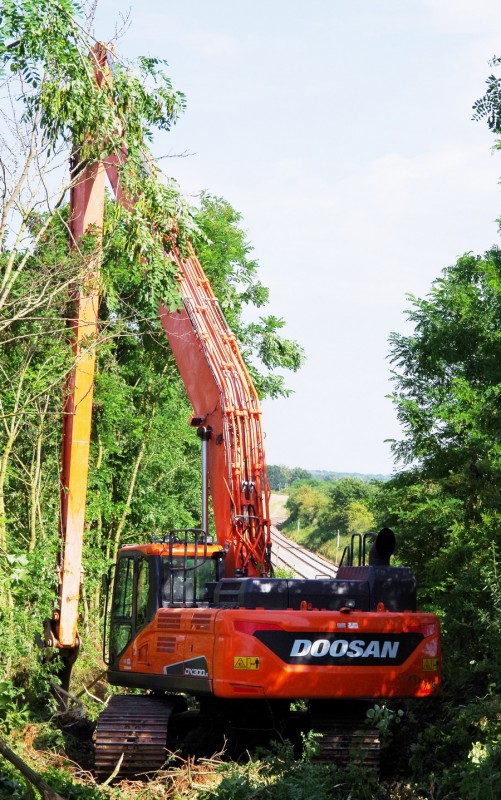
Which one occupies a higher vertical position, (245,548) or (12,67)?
(12,67)

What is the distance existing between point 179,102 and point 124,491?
15661 millimetres

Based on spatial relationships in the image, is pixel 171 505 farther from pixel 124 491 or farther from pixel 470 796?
pixel 470 796

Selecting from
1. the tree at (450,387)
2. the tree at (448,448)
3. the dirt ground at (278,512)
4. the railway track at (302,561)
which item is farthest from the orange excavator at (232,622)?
the dirt ground at (278,512)

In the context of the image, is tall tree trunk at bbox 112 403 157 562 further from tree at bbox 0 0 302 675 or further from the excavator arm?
the excavator arm

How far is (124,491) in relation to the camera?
2653 cm

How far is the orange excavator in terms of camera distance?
32.6 feet

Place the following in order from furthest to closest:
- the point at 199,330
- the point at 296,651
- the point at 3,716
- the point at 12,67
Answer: the point at 199,330
the point at 3,716
the point at 12,67
the point at 296,651

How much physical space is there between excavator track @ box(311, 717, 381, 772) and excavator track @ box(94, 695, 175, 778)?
151 centimetres

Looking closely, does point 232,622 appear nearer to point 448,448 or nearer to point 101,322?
point 101,322

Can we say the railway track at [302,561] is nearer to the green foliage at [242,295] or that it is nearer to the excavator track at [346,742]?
the green foliage at [242,295]

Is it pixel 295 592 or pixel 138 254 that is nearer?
pixel 295 592

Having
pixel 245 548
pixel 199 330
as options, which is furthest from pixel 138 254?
pixel 245 548

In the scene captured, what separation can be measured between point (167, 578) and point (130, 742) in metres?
1.75

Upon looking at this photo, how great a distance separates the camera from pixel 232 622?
32.2 ft
